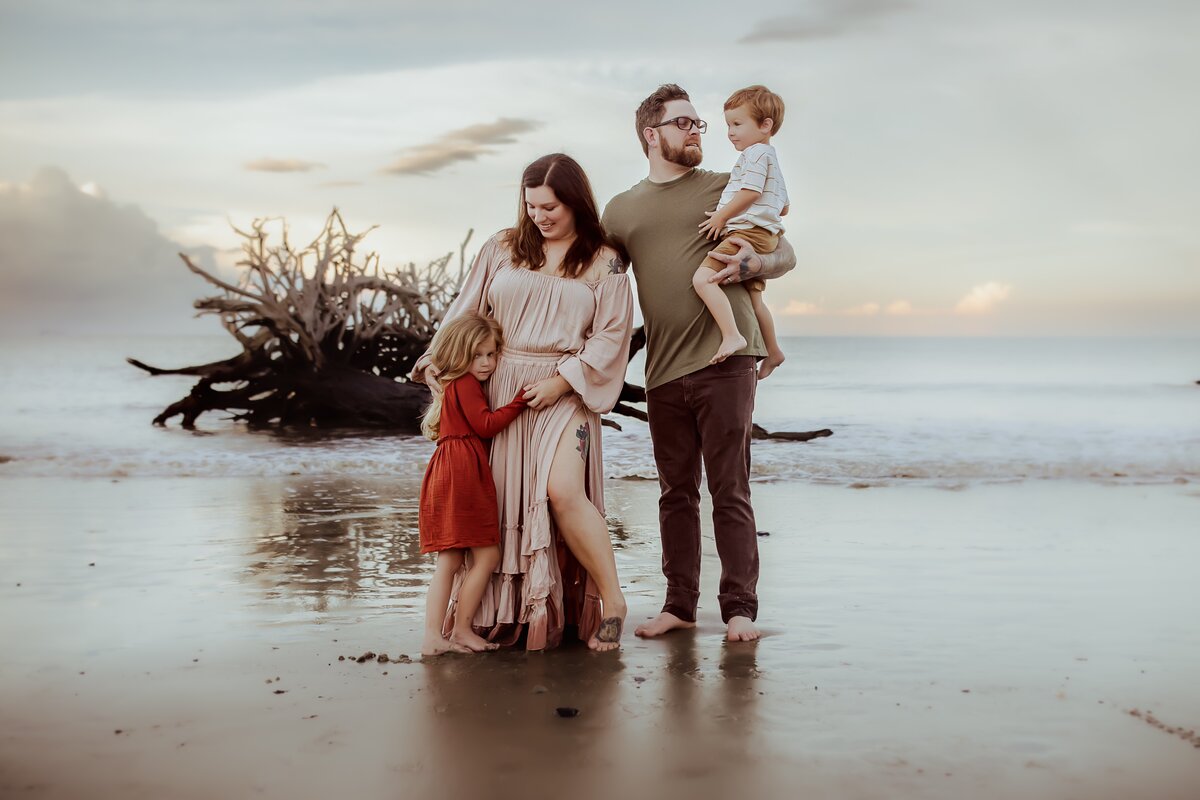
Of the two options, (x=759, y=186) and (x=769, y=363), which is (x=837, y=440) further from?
(x=759, y=186)

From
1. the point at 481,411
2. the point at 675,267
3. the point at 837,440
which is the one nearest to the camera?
the point at 481,411

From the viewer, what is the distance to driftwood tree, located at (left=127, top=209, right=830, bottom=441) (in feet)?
50.4

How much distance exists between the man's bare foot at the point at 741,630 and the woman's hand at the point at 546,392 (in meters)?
1.13

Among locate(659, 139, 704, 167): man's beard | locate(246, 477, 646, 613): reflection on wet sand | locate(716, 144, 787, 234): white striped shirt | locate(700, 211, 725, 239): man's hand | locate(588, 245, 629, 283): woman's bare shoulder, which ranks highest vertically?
locate(659, 139, 704, 167): man's beard

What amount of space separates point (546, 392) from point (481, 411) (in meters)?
0.26

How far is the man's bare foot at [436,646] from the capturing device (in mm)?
4062

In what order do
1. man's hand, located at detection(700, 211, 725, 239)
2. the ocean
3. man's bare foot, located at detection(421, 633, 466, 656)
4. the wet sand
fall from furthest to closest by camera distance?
1. the ocean
2. man's hand, located at detection(700, 211, 725, 239)
3. man's bare foot, located at detection(421, 633, 466, 656)
4. the wet sand

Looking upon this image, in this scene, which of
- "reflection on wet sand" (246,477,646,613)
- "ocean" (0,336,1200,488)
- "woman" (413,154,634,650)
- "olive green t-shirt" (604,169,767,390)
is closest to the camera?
"woman" (413,154,634,650)

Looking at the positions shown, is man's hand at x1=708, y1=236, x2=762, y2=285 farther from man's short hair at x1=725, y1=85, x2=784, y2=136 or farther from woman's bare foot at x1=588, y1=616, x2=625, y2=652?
woman's bare foot at x1=588, y1=616, x2=625, y2=652

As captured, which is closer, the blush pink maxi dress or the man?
the blush pink maxi dress

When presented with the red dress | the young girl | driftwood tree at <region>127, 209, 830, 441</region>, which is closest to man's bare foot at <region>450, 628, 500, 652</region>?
the young girl

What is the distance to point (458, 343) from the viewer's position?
4141mm

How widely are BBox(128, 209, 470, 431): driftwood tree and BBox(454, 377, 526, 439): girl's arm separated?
1079 centimetres

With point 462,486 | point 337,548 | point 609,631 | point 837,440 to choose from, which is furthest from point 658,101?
point 837,440
